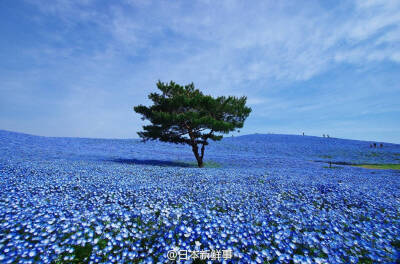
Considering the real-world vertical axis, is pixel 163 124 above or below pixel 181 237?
above

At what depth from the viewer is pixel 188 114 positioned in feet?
49.8

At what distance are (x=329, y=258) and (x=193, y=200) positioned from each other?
143 inches

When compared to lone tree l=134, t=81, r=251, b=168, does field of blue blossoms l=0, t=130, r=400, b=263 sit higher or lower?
lower

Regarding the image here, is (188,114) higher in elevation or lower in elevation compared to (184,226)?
higher

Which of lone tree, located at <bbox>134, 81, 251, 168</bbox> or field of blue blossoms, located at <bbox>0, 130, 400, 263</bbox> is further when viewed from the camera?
lone tree, located at <bbox>134, 81, 251, 168</bbox>

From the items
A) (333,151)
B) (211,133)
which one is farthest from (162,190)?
(333,151)

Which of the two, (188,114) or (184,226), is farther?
(188,114)

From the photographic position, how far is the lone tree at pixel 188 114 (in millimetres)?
15312

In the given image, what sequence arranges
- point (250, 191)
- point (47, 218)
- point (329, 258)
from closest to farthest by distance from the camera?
1. point (329, 258)
2. point (47, 218)
3. point (250, 191)

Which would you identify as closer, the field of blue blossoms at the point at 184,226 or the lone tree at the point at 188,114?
the field of blue blossoms at the point at 184,226

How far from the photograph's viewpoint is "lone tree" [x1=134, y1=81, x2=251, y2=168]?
15312mm

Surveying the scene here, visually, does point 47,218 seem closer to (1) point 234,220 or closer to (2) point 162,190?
(2) point 162,190

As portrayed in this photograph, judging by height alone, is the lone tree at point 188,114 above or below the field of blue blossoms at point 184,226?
above

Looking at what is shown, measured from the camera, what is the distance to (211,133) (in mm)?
17484
